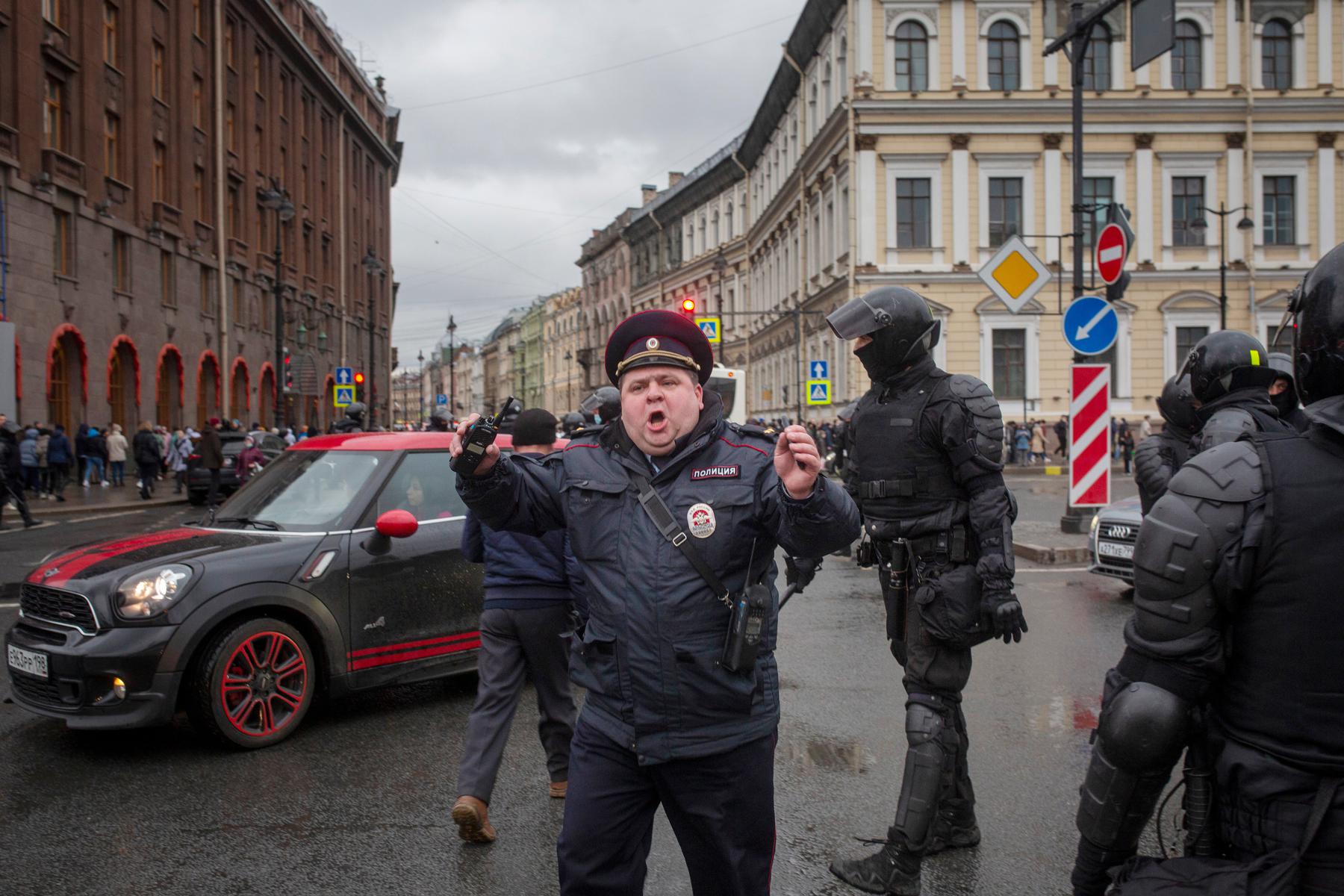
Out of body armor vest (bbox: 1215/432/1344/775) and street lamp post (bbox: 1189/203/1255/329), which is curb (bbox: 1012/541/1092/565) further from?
street lamp post (bbox: 1189/203/1255/329)

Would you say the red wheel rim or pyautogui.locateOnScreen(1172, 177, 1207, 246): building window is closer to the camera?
the red wheel rim

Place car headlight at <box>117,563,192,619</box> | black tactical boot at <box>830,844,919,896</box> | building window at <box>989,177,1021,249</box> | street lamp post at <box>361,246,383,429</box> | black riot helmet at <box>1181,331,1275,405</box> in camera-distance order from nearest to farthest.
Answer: black tactical boot at <box>830,844,919,896</box>
black riot helmet at <box>1181,331,1275,405</box>
car headlight at <box>117,563,192,619</box>
street lamp post at <box>361,246,383,429</box>
building window at <box>989,177,1021,249</box>

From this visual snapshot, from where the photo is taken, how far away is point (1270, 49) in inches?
1479

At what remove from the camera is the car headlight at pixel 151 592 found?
5.16m

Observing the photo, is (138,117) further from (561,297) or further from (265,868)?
(561,297)

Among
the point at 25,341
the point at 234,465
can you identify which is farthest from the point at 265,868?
the point at 25,341

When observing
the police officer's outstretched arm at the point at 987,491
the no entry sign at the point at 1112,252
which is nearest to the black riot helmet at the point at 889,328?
the police officer's outstretched arm at the point at 987,491

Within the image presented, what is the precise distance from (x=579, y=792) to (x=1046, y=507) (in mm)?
18612

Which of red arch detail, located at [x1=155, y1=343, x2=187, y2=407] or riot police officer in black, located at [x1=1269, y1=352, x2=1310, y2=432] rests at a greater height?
red arch detail, located at [x1=155, y1=343, x2=187, y2=407]

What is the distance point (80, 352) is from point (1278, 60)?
39.2 m

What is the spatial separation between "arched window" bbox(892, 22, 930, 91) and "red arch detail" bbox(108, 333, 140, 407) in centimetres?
2532

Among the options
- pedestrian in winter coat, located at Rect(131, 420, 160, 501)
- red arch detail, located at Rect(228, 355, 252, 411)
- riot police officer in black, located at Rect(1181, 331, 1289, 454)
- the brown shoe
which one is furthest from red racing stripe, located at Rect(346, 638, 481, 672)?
red arch detail, located at Rect(228, 355, 252, 411)

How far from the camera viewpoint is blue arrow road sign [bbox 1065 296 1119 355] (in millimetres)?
12984

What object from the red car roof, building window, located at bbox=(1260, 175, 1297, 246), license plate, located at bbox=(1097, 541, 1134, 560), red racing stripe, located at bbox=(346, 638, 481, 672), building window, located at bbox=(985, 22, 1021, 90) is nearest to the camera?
red racing stripe, located at bbox=(346, 638, 481, 672)
